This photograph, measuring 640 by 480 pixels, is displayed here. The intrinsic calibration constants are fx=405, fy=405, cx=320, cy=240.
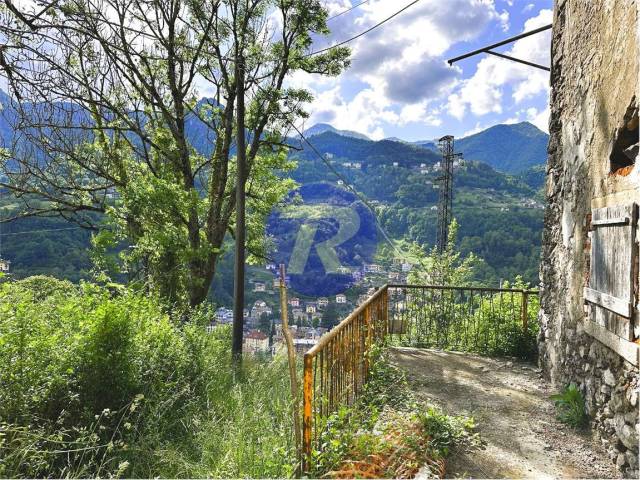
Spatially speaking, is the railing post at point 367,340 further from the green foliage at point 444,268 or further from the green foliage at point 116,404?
the green foliage at point 444,268

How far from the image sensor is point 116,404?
5.09 meters

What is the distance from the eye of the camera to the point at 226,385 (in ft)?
23.6

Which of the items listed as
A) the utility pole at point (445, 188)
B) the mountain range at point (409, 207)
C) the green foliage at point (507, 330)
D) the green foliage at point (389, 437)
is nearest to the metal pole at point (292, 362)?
the green foliage at point (389, 437)

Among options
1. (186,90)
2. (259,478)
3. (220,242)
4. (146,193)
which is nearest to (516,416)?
(259,478)

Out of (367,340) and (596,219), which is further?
A: (367,340)

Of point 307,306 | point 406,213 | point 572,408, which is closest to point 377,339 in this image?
point 572,408

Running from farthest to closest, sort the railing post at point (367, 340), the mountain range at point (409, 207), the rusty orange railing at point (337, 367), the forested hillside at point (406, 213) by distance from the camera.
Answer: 1. the forested hillside at point (406, 213)
2. the mountain range at point (409, 207)
3. the railing post at point (367, 340)
4. the rusty orange railing at point (337, 367)

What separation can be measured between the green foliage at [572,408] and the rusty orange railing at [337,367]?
2328mm

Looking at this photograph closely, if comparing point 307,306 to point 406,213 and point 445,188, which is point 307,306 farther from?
point 406,213

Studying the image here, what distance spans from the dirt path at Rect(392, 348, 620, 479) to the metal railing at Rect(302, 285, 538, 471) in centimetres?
66

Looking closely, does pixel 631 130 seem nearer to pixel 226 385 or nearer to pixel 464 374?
pixel 464 374

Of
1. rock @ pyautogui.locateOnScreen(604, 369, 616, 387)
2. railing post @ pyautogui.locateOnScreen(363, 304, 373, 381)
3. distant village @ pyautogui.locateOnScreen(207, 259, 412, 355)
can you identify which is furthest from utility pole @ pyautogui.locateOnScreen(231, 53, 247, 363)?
distant village @ pyautogui.locateOnScreen(207, 259, 412, 355)

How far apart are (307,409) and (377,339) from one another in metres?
3.63

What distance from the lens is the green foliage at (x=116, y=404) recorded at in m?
3.79
